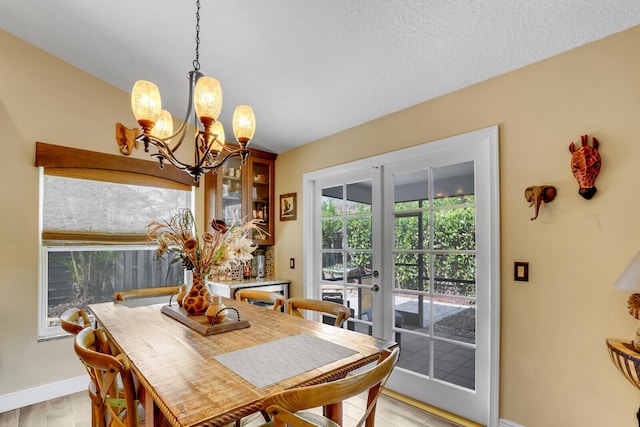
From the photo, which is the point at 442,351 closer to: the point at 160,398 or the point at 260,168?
the point at 160,398

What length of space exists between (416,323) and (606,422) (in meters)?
1.17

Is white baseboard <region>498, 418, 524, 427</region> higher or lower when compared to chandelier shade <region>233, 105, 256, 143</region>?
lower

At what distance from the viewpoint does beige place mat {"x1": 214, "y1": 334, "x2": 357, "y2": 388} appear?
1.11 m

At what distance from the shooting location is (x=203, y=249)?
180 centimetres

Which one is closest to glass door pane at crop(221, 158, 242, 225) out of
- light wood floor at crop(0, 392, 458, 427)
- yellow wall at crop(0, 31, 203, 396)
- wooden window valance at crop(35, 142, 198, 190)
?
wooden window valance at crop(35, 142, 198, 190)

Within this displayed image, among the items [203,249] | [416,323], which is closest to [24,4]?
[203,249]

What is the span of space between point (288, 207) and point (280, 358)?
8.56 feet

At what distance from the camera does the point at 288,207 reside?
3.78 meters

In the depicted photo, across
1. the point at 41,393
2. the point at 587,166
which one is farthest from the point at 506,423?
the point at 41,393

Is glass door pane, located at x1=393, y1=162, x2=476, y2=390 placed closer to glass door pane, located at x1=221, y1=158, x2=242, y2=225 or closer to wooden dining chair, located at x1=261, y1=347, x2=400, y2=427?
wooden dining chair, located at x1=261, y1=347, x2=400, y2=427

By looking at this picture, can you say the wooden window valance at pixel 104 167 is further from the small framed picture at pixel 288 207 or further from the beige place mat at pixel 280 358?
the beige place mat at pixel 280 358

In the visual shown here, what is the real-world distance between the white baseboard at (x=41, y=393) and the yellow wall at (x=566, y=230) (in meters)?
3.34

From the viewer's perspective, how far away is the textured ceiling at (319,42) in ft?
5.69

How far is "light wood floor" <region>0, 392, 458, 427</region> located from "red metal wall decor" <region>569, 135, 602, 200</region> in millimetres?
1717
